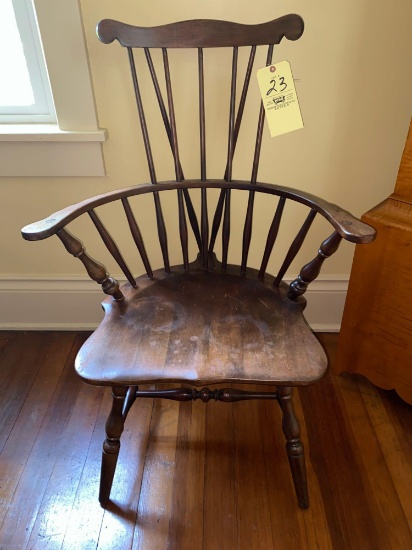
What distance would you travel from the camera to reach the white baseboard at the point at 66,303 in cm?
149

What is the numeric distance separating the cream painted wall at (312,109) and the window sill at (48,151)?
4cm

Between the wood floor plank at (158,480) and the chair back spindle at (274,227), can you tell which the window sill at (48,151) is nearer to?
the chair back spindle at (274,227)

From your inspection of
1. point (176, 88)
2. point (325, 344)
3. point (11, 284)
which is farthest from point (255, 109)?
point (11, 284)

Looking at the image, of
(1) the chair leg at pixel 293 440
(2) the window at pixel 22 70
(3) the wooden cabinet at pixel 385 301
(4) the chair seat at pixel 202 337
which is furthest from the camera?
(2) the window at pixel 22 70

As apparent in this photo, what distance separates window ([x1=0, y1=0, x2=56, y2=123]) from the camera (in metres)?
1.18

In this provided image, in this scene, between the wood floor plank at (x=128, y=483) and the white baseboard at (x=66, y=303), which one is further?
the white baseboard at (x=66, y=303)

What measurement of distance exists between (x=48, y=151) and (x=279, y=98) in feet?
2.22

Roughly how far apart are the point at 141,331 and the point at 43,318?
0.78 metres

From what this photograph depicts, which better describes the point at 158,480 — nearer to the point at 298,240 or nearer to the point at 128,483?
the point at 128,483

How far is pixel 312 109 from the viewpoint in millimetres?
1190

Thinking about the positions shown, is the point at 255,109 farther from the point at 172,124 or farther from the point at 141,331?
the point at 141,331

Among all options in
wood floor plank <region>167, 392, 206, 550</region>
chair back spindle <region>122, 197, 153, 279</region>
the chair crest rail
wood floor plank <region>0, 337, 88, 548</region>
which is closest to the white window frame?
the chair crest rail

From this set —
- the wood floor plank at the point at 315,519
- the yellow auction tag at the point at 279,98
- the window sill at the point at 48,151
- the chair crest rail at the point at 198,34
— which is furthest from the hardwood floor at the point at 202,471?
the chair crest rail at the point at 198,34

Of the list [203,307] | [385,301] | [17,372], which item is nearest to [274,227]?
[203,307]
